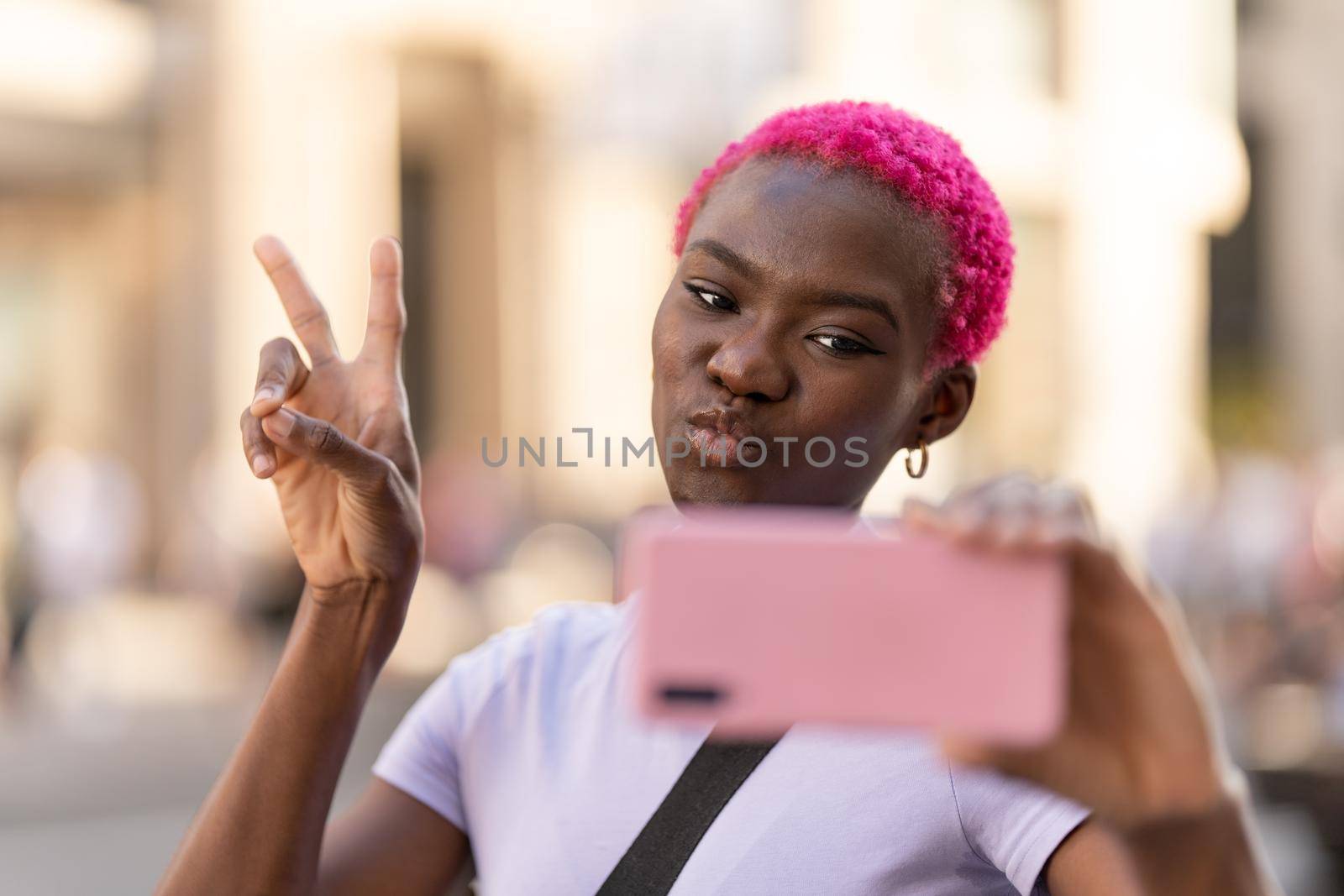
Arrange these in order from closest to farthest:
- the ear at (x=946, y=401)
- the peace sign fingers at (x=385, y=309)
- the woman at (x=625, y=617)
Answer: the woman at (x=625, y=617) < the ear at (x=946, y=401) < the peace sign fingers at (x=385, y=309)

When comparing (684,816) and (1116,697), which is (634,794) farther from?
(1116,697)

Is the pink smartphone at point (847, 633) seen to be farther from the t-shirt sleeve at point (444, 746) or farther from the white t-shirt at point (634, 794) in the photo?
the t-shirt sleeve at point (444, 746)

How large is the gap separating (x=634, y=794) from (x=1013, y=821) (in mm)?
441

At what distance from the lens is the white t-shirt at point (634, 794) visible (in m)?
1.66

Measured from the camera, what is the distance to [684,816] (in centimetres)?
176

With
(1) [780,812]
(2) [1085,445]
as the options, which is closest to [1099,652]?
(1) [780,812]

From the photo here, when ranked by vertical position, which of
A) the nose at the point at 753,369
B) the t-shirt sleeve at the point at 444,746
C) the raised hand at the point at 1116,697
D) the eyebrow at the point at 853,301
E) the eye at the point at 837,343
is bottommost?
the t-shirt sleeve at the point at 444,746

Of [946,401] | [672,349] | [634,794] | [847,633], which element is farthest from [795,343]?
[847,633]

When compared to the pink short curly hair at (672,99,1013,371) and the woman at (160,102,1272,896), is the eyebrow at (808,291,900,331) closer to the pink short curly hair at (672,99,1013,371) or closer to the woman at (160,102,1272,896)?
the woman at (160,102,1272,896)

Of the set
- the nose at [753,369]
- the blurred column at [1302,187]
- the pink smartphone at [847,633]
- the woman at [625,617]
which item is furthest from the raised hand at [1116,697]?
the blurred column at [1302,187]

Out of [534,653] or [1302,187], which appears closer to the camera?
[534,653]

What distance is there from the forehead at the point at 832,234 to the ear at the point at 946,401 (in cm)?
14

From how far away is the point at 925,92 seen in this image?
21266 millimetres

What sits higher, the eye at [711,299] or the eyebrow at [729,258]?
the eyebrow at [729,258]
